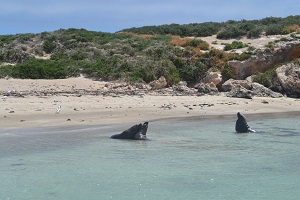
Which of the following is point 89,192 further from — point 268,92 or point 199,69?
point 199,69

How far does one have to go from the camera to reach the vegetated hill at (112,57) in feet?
71.8

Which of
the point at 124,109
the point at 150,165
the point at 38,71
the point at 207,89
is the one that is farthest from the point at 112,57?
the point at 150,165

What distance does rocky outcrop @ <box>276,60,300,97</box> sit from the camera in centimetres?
2073

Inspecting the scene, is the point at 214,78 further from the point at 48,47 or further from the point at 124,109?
the point at 48,47

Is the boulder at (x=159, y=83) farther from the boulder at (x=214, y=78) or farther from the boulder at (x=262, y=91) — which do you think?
the boulder at (x=262, y=91)

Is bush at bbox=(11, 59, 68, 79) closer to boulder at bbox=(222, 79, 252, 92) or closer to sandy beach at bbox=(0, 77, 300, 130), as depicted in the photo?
sandy beach at bbox=(0, 77, 300, 130)

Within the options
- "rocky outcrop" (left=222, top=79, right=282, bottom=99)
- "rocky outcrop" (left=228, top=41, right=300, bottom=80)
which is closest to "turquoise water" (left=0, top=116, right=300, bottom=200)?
"rocky outcrop" (left=222, top=79, right=282, bottom=99)

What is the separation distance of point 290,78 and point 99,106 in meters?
9.92

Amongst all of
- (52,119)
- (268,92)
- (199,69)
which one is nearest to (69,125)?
(52,119)

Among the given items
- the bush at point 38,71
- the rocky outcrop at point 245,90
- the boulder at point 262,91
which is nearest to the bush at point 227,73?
the rocky outcrop at point 245,90

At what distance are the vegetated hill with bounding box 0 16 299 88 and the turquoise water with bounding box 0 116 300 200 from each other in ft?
36.0

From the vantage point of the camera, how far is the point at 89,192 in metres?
5.75

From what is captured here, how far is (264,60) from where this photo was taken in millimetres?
23688

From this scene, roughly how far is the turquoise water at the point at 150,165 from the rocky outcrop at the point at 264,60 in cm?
1198
